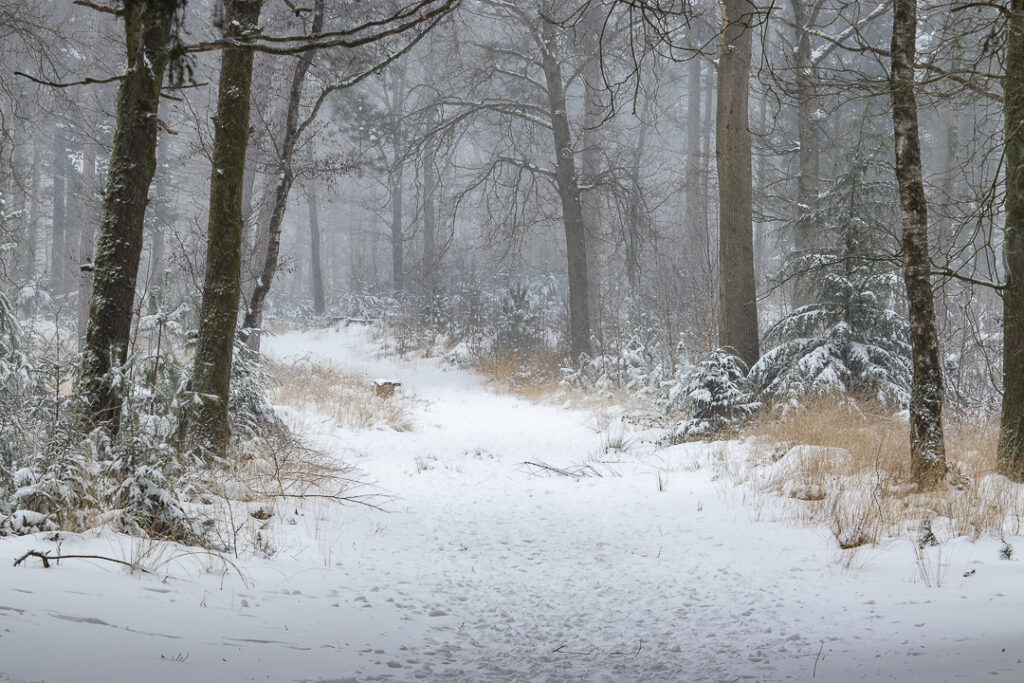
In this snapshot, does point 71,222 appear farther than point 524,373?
Yes

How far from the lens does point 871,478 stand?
5.18 m

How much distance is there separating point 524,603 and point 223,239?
138 inches

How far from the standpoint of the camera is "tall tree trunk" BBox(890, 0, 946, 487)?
4.93 meters

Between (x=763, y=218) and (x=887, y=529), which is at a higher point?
(x=763, y=218)

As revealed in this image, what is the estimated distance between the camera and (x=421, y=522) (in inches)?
209

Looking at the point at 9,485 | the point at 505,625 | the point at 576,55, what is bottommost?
the point at 505,625

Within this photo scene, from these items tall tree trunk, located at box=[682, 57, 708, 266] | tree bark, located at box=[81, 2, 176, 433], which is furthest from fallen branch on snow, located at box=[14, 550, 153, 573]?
tall tree trunk, located at box=[682, 57, 708, 266]

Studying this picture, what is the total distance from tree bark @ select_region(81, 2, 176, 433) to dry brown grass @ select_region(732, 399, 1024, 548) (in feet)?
15.7

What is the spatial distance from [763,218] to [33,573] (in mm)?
12155

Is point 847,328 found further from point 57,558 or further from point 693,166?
point 693,166

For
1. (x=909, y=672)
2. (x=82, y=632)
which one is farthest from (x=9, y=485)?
(x=909, y=672)

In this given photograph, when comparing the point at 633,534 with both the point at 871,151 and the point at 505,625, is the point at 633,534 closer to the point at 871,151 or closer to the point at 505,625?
the point at 505,625

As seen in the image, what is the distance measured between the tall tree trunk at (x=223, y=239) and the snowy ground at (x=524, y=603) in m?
1.00

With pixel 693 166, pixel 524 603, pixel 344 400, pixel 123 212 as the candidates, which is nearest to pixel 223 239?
pixel 123 212
